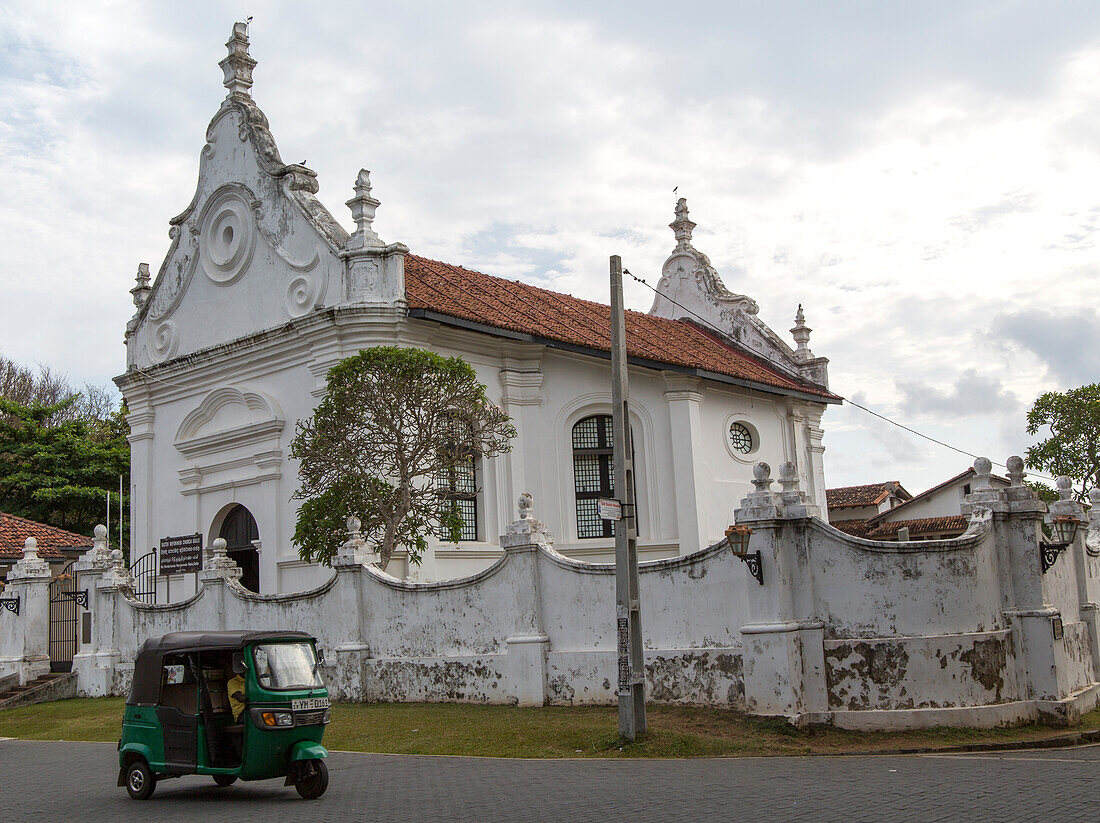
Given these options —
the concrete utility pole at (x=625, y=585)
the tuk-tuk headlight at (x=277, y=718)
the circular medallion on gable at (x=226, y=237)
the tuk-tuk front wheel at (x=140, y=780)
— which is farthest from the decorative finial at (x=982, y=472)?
the circular medallion on gable at (x=226, y=237)

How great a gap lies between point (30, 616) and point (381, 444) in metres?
9.92

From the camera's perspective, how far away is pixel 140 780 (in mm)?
10125

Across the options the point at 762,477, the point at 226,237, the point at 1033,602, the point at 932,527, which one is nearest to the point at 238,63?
the point at 226,237

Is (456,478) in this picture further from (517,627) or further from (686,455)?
(686,455)

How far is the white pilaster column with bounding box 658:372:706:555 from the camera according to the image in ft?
79.1

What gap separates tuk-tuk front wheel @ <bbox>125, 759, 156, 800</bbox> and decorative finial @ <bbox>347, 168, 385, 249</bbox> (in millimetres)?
12270

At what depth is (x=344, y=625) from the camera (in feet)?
Result: 55.3

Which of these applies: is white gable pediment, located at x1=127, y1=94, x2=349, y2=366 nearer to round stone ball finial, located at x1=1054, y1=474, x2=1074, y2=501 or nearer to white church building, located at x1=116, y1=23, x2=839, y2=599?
white church building, located at x1=116, y1=23, x2=839, y2=599

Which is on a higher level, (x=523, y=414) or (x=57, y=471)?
(x=57, y=471)

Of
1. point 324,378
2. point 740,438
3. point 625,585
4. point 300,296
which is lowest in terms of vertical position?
point 625,585

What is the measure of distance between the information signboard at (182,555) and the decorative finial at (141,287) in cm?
682

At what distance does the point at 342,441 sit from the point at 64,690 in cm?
891

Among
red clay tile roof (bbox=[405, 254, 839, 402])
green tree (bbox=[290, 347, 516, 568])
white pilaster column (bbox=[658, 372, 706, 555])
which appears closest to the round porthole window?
red clay tile roof (bbox=[405, 254, 839, 402])

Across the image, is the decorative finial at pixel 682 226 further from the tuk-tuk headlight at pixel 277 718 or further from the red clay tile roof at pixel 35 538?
the tuk-tuk headlight at pixel 277 718
